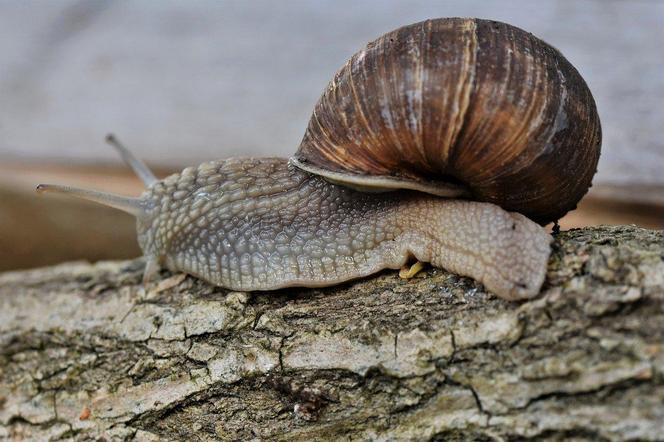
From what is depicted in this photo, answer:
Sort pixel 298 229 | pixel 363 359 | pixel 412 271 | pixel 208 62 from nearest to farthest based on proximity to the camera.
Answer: pixel 363 359, pixel 412 271, pixel 298 229, pixel 208 62

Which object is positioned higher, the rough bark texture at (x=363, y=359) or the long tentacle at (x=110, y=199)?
the long tentacle at (x=110, y=199)

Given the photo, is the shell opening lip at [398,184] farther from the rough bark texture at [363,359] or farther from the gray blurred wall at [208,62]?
the gray blurred wall at [208,62]

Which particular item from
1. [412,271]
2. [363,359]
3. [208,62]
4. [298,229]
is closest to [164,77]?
[208,62]

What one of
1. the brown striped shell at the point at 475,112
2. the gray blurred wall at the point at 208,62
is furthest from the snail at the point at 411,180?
the gray blurred wall at the point at 208,62

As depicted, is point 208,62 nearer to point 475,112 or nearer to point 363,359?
point 475,112

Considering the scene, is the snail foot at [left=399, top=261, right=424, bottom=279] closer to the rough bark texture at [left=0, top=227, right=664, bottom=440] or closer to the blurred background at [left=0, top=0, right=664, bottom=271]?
the rough bark texture at [left=0, top=227, right=664, bottom=440]

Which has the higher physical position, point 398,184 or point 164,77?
point 164,77
